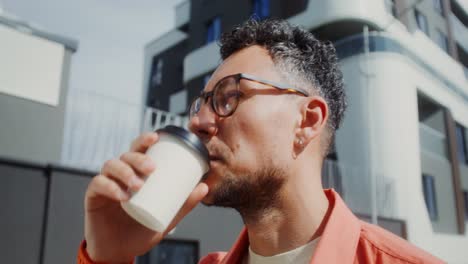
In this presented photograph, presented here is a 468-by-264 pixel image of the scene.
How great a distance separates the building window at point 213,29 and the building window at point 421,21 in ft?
26.4

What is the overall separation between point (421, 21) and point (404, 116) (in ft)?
8.80

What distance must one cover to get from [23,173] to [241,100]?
190 inches

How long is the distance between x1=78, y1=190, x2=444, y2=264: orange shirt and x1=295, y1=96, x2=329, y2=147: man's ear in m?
0.29

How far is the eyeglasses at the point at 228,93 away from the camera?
5.53 feet

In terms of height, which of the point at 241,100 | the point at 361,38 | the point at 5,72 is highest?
the point at 361,38

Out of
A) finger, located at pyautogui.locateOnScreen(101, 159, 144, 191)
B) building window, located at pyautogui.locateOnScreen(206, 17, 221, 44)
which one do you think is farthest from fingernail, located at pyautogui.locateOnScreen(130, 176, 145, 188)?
building window, located at pyautogui.locateOnScreen(206, 17, 221, 44)

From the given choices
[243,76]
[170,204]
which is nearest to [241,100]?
[243,76]

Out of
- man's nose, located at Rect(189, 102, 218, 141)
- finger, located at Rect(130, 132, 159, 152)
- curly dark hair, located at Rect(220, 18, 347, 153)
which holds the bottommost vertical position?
finger, located at Rect(130, 132, 159, 152)

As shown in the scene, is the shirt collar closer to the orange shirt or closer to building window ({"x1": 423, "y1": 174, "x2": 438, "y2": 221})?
the orange shirt

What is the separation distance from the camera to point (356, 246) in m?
1.53

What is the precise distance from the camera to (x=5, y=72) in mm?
6020

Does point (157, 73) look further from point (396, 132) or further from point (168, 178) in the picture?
point (168, 178)

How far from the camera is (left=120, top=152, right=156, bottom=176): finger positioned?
42.4 inches

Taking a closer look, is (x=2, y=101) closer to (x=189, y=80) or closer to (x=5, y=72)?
(x=5, y=72)
